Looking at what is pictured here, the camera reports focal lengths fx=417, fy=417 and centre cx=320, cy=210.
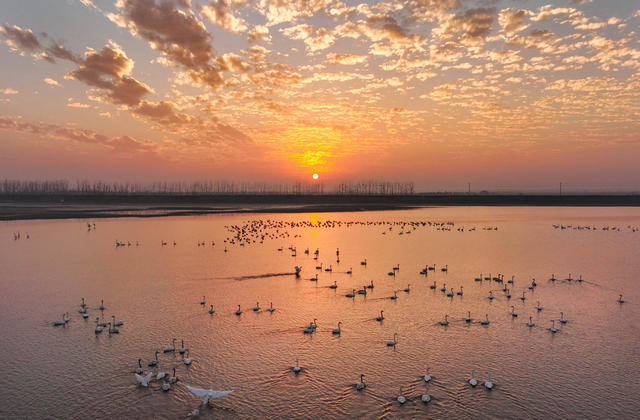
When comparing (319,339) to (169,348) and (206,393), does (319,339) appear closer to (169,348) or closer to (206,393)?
(169,348)

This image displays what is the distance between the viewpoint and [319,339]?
2956 cm

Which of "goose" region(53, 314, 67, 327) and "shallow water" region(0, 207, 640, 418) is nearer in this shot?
"shallow water" region(0, 207, 640, 418)

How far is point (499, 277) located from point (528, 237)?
4661cm

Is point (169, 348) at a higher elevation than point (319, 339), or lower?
higher

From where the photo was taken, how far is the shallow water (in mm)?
21578

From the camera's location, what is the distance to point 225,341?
29.4m

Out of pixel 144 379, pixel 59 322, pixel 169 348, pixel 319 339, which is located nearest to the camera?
pixel 144 379

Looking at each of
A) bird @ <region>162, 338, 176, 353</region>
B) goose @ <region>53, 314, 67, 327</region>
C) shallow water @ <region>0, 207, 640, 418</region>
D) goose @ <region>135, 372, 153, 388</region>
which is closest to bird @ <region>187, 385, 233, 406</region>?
shallow water @ <region>0, 207, 640, 418</region>

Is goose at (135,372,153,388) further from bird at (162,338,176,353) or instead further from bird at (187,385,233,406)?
bird at (162,338,176,353)

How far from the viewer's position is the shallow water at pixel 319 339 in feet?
70.8

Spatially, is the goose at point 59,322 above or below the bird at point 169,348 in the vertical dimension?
above

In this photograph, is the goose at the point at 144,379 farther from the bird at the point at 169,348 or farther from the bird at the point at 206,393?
the bird at the point at 169,348

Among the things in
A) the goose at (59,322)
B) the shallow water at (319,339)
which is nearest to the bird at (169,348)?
the shallow water at (319,339)

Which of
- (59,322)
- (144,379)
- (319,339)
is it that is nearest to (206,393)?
(144,379)
